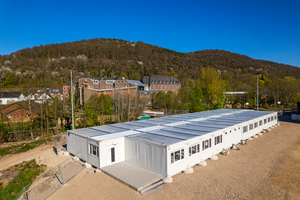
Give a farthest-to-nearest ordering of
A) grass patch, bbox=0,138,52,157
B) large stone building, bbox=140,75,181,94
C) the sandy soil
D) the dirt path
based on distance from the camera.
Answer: large stone building, bbox=140,75,181,94 < grass patch, bbox=0,138,52,157 < the dirt path < the sandy soil

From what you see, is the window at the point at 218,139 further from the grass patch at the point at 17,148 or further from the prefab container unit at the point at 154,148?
the grass patch at the point at 17,148

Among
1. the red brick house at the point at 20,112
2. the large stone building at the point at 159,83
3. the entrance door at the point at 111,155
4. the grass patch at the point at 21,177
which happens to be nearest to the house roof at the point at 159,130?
the entrance door at the point at 111,155

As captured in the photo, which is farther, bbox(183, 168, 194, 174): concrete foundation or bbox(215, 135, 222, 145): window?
bbox(215, 135, 222, 145): window

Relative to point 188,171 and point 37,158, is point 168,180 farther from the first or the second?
point 37,158

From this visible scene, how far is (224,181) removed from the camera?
27.5 feet

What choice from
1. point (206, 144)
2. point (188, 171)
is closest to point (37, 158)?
point (188, 171)

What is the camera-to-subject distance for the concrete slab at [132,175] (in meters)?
8.10

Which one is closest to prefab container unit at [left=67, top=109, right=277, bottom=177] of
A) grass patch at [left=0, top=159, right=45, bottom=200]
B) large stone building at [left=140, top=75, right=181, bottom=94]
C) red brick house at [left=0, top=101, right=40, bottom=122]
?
grass patch at [left=0, top=159, right=45, bottom=200]

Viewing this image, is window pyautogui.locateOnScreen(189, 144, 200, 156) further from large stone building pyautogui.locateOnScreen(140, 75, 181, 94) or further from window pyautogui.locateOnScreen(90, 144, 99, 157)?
large stone building pyautogui.locateOnScreen(140, 75, 181, 94)

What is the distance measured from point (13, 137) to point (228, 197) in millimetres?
20485

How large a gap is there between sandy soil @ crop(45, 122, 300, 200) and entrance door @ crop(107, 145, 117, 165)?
3.35 feet

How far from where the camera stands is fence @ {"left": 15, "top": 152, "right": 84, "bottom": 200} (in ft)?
Result: 25.5

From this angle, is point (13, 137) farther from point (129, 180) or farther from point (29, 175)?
point (129, 180)

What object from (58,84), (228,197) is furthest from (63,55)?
(228,197)
